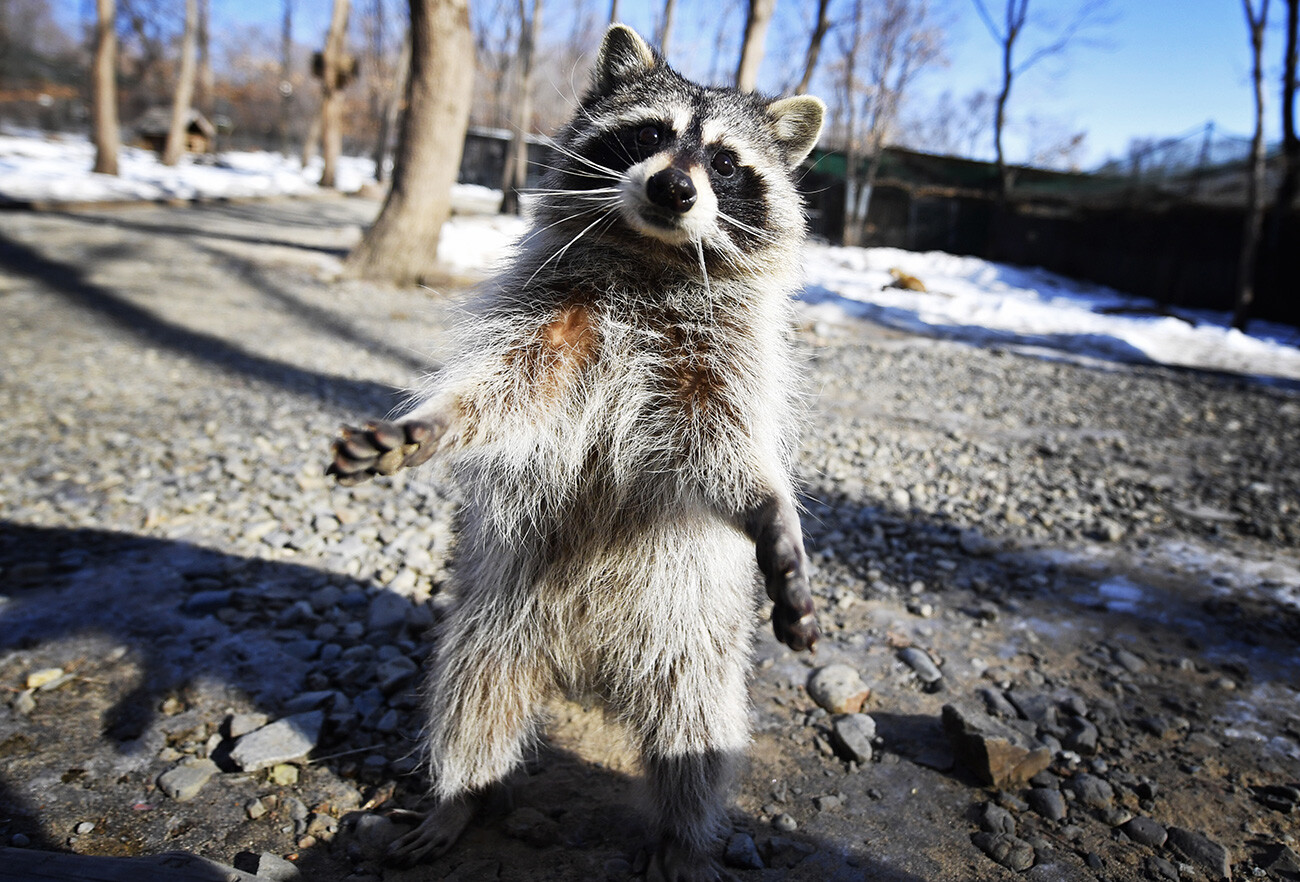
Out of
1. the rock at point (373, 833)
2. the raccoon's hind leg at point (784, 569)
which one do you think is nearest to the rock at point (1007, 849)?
the raccoon's hind leg at point (784, 569)

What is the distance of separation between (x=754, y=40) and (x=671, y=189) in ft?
30.4

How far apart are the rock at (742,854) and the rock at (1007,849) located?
2.09 ft

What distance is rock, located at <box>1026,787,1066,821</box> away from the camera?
Result: 2236 millimetres

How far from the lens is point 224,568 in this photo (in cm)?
324

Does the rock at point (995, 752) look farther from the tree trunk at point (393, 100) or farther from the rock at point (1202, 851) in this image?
the tree trunk at point (393, 100)

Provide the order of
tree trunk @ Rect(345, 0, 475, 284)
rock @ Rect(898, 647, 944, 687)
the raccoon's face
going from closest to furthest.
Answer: the raccoon's face → rock @ Rect(898, 647, 944, 687) → tree trunk @ Rect(345, 0, 475, 284)

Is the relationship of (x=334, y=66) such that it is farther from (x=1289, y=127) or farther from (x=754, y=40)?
(x=1289, y=127)

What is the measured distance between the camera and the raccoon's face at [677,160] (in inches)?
79.5

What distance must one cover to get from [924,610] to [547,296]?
2307 millimetres

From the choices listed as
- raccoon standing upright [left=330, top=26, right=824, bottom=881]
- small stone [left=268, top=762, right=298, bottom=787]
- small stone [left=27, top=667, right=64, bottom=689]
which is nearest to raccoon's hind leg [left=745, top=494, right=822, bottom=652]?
raccoon standing upright [left=330, top=26, right=824, bottom=881]

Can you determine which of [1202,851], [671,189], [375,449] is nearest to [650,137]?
[671,189]

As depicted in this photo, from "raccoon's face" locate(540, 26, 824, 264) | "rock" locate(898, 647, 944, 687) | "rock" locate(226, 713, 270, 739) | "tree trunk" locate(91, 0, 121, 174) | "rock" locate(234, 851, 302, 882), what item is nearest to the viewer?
"rock" locate(234, 851, 302, 882)

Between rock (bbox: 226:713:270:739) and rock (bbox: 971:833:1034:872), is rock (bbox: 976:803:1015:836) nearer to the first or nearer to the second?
rock (bbox: 971:833:1034:872)

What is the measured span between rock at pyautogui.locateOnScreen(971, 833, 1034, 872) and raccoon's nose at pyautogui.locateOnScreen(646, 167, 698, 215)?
1996 millimetres
